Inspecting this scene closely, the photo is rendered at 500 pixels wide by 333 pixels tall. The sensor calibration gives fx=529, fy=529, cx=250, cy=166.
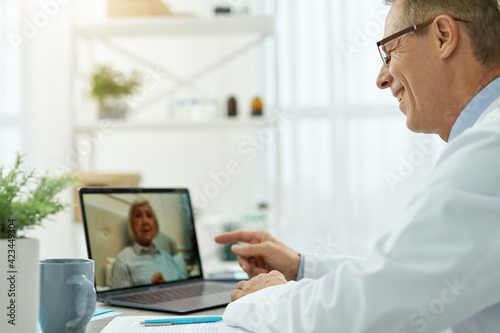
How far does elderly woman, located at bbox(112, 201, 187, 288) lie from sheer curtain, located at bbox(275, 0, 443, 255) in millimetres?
1781

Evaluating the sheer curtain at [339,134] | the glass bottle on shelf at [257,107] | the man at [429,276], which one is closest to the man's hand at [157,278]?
the man at [429,276]

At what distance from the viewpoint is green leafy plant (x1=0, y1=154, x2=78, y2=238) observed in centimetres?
67

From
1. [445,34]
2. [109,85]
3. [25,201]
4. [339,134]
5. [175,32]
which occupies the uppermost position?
[175,32]

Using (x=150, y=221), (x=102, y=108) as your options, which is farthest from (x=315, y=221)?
(x=150, y=221)

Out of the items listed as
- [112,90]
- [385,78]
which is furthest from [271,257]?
[112,90]

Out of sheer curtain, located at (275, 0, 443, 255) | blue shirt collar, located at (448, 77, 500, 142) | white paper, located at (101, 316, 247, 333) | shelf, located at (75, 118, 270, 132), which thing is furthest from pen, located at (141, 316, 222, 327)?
sheer curtain, located at (275, 0, 443, 255)

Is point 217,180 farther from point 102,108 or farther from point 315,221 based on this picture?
point 102,108

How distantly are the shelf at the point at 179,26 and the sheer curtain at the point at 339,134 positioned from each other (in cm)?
46

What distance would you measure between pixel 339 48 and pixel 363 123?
0.46m

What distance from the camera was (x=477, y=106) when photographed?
3.21 feet

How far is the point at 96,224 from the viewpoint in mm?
1159

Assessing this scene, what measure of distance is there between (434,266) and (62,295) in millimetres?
507

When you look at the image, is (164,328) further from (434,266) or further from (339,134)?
(339,134)

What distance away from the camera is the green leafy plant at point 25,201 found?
67 cm
